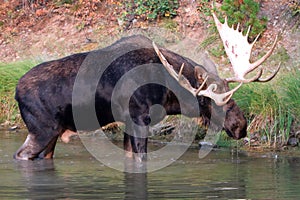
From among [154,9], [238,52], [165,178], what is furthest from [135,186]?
[154,9]

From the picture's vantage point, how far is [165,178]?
9195 millimetres

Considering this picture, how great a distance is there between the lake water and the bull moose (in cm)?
44

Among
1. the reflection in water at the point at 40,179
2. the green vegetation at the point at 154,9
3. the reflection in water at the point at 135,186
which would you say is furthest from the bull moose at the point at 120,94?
the green vegetation at the point at 154,9

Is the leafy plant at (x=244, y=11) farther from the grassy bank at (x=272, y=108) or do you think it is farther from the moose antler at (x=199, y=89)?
the moose antler at (x=199, y=89)

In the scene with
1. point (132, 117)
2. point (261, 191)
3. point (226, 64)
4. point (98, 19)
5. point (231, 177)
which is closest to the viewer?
point (261, 191)

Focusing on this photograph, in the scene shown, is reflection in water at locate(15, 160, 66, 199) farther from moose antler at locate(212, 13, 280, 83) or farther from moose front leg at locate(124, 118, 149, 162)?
moose antler at locate(212, 13, 280, 83)

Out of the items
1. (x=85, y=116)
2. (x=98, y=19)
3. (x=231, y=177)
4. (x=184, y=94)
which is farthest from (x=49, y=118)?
(x=98, y=19)

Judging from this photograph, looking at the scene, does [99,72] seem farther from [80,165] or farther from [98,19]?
[98,19]

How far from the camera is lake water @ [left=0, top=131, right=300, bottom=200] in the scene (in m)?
8.17

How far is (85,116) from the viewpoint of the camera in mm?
10180

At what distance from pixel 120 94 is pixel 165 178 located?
1.42 m

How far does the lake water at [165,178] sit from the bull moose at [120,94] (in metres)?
0.44

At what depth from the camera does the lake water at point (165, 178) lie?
322 inches

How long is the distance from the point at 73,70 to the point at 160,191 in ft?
8.37
